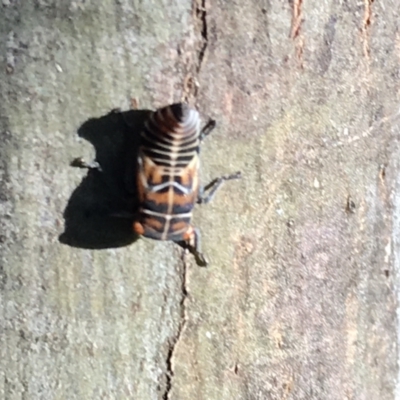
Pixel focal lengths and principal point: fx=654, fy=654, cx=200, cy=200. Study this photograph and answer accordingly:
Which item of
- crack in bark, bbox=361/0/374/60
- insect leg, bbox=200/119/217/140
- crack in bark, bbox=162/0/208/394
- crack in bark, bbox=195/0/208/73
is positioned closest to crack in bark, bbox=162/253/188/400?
crack in bark, bbox=162/0/208/394

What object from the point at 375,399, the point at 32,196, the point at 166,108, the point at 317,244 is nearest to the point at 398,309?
the point at 375,399

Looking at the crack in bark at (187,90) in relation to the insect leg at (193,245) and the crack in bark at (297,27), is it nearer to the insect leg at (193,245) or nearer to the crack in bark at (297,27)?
the insect leg at (193,245)

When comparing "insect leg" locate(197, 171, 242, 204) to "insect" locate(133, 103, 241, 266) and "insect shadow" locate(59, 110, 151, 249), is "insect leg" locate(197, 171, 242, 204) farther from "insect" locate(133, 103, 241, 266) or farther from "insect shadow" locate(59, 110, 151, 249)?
"insect shadow" locate(59, 110, 151, 249)

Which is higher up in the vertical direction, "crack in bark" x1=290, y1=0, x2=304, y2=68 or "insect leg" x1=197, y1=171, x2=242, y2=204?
"crack in bark" x1=290, y1=0, x2=304, y2=68

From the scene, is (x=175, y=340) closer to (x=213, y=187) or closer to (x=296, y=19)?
(x=213, y=187)

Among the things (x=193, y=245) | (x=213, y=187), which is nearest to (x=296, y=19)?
(x=213, y=187)

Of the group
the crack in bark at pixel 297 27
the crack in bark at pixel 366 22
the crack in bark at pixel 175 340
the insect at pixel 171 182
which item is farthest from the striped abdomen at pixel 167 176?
the crack in bark at pixel 366 22
